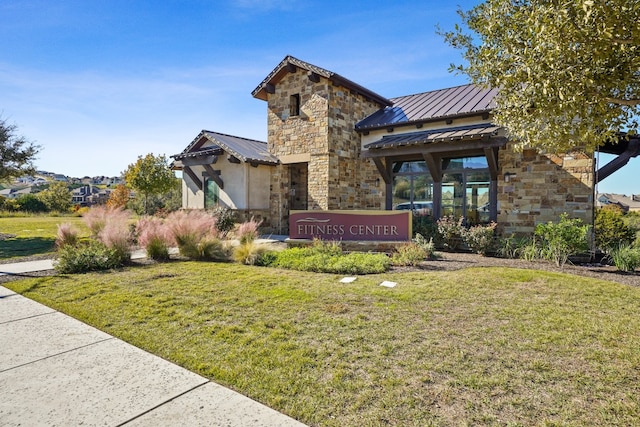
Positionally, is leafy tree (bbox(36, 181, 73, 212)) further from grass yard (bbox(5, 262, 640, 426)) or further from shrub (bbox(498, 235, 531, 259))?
shrub (bbox(498, 235, 531, 259))

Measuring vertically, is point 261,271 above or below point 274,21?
below

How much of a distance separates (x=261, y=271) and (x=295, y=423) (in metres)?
5.55

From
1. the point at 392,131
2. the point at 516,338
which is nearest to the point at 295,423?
the point at 516,338

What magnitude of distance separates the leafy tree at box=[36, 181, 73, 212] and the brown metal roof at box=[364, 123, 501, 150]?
30.3m

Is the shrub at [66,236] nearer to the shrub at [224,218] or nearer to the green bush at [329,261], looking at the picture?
the shrub at [224,218]

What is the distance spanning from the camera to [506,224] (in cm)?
1119

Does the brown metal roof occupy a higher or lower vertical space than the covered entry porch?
higher

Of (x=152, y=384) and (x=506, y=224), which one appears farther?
(x=506, y=224)

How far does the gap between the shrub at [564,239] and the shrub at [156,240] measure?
9.87 m

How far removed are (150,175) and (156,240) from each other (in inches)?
595

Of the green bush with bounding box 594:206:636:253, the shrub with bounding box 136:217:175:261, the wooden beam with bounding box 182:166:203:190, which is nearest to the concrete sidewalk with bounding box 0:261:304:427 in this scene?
the shrub with bounding box 136:217:175:261

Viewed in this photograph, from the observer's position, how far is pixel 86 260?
794cm

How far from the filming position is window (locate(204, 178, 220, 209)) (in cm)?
1641

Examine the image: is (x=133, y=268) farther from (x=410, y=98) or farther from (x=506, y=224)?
(x=410, y=98)
